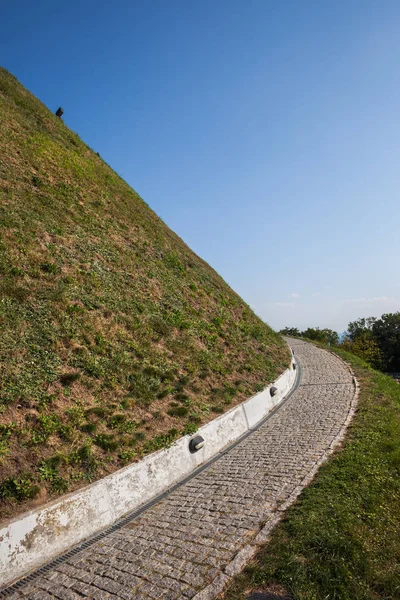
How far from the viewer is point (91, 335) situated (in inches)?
455

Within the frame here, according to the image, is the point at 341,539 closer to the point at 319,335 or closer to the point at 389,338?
the point at 319,335

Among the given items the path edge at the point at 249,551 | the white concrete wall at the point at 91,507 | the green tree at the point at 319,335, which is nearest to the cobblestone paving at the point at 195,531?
the path edge at the point at 249,551

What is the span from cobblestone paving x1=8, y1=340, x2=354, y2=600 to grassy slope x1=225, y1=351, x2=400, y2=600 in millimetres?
568

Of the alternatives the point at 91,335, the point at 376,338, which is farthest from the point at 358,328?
the point at 91,335

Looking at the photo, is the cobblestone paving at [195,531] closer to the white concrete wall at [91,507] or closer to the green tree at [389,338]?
the white concrete wall at [91,507]

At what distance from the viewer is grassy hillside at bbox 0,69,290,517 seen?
815cm

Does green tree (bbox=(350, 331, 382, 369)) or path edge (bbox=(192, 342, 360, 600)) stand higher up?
green tree (bbox=(350, 331, 382, 369))

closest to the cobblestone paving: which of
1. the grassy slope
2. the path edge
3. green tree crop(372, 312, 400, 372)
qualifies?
the path edge

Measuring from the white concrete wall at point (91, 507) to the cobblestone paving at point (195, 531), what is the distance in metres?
0.45

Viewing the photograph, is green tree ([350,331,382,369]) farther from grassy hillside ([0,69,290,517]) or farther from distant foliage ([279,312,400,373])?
grassy hillside ([0,69,290,517])

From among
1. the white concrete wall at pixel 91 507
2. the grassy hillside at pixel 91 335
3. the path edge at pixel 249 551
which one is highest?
the grassy hillside at pixel 91 335

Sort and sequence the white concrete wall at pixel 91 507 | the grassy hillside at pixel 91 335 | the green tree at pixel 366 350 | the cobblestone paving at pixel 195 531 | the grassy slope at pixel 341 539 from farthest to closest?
the green tree at pixel 366 350 → the grassy hillside at pixel 91 335 → the white concrete wall at pixel 91 507 → the cobblestone paving at pixel 195 531 → the grassy slope at pixel 341 539

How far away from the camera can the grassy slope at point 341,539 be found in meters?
4.54

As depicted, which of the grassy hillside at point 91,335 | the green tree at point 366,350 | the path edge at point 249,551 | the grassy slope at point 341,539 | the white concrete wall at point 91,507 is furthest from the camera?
the green tree at point 366,350
